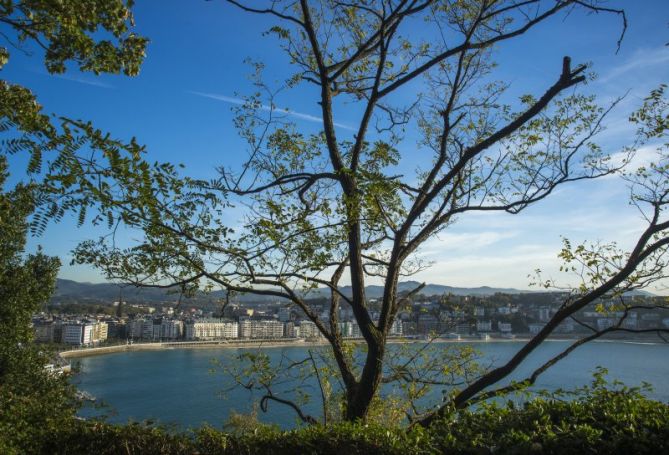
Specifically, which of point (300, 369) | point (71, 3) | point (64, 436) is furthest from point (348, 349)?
point (71, 3)

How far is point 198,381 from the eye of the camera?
3072 cm

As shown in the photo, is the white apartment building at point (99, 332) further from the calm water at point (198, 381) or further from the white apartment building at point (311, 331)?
the white apartment building at point (311, 331)

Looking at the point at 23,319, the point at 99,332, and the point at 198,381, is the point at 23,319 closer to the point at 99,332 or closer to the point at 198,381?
the point at 198,381

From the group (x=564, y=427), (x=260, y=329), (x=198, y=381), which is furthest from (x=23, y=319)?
(x=260, y=329)

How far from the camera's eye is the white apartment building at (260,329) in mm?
50422

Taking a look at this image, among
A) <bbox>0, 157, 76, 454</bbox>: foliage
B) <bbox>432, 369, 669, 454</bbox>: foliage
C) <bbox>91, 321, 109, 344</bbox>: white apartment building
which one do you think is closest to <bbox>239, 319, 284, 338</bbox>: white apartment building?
<bbox>91, 321, 109, 344</bbox>: white apartment building

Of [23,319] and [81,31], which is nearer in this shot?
[81,31]

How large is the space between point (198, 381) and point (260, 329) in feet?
76.8

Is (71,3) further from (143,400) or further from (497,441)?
(143,400)

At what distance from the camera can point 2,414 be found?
443 cm

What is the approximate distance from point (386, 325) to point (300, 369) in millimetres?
1860

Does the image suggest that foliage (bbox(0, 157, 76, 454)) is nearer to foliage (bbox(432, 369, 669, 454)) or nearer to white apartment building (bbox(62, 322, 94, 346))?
foliage (bbox(432, 369, 669, 454))

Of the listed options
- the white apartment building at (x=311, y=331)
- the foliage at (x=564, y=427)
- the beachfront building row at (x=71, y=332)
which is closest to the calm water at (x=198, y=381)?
the white apartment building at (x=311, y=331)

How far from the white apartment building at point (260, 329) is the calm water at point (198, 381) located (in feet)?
22.1
